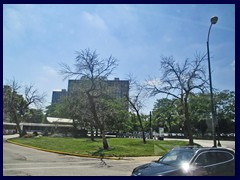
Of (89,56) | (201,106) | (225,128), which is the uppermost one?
(89,56)

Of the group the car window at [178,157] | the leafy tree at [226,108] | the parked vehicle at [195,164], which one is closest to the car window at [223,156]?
the parked vehicle at [195,164]

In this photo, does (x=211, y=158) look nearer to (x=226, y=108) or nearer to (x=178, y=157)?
(x=178, y=157)

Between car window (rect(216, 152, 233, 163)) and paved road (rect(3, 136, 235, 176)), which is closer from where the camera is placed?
car window (rect(216, 152, 233, 163))

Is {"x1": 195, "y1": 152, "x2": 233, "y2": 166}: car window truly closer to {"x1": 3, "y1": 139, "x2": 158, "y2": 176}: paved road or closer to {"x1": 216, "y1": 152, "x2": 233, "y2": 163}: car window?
{"x1": 216, "y1": 152, "x2": 233, "y2": 163}: car window

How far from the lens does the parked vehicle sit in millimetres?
7657

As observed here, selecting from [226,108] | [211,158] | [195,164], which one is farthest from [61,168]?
[226,108]

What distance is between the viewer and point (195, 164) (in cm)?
792

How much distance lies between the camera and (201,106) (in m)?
61.3

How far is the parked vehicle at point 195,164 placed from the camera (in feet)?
Result: 25.1

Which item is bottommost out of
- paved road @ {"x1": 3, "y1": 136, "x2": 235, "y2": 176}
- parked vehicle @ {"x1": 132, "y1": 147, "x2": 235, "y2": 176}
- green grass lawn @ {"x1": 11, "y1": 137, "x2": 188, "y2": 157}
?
green grass lawn @ {"x1": 11, "y1": 137, "x2": 188, "y2": 157}

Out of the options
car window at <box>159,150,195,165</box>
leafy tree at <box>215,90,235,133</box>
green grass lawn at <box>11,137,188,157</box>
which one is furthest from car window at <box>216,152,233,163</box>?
leafy tree at <box>215,90,235,133</box>

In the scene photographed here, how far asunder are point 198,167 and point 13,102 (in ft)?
143

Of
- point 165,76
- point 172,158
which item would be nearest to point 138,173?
point 172,158
